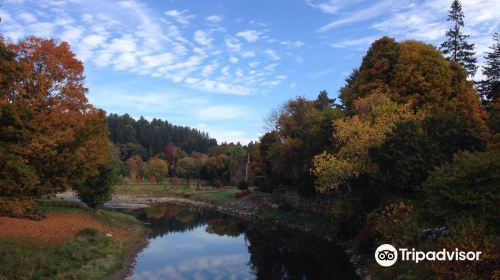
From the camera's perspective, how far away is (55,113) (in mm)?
31859

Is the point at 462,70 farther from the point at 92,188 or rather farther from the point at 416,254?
the point at 92,188

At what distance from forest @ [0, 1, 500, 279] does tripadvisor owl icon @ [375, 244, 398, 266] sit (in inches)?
18.1

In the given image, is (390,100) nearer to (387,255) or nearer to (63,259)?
(387,255)

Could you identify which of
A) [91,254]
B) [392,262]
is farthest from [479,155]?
[91,254]

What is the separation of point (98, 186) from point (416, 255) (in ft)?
114

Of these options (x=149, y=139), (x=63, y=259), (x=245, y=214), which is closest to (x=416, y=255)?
(x=63, y=259)

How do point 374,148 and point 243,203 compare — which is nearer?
point 374,148

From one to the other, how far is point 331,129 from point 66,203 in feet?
102

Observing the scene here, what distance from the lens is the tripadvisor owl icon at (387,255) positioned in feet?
70.8

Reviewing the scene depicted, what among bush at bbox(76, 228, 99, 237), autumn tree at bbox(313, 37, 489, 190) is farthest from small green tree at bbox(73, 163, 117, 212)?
autumn tree at bbox(313, 37, 489, 190)

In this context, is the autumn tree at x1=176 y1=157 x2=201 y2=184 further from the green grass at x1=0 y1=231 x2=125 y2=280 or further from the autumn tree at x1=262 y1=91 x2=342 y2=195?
the green grass at x1=0 y1=231 x2=125 y2=280

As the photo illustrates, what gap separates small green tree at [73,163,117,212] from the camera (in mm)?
44112

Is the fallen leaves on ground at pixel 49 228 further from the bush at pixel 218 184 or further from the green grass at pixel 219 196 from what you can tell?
the bush at pixel 218 184

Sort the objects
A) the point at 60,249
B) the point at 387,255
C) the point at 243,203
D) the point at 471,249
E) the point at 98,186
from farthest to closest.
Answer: the point at 243,203, the point at 98,186, the point at 60,249, the point at 387,255, the point at 471,249
